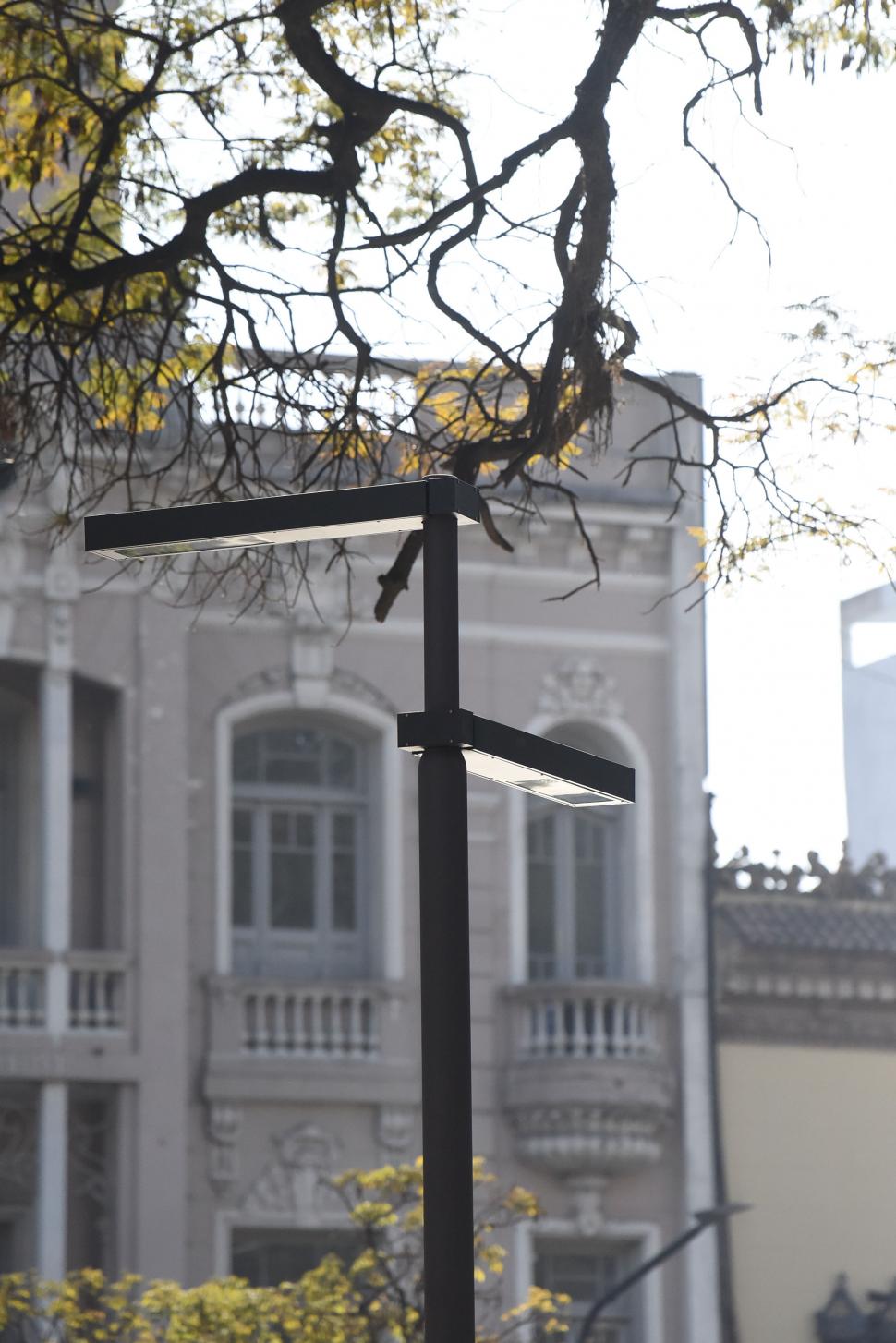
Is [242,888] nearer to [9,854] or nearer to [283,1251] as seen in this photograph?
[9,854]

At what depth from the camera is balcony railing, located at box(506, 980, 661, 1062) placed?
15492 mm

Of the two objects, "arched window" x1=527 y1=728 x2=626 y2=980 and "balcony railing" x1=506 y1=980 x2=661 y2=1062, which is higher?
"arched window" x1=527 y1=728 x2=626 y2=980

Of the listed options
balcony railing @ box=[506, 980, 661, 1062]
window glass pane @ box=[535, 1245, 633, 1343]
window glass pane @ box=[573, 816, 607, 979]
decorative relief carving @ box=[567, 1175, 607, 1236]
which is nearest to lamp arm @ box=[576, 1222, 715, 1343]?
window glass pane @ box=[535, 1245, 633, 1343]

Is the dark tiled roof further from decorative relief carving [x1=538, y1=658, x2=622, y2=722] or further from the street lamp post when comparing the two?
the street lamp post

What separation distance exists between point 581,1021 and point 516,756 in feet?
36.0

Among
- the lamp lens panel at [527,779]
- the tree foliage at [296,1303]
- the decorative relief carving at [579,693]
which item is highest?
the decorative relief carving at [579,693]

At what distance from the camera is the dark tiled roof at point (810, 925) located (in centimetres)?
1591

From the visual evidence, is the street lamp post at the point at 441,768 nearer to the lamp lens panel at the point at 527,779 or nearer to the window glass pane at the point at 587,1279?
the lamp lens panel at the point at 527,779

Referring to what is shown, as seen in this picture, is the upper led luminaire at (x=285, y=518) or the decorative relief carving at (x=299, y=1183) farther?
the decorative relief carving at (x=299, y=1183)

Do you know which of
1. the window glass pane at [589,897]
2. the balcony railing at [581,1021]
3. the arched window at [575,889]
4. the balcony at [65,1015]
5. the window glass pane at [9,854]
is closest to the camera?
the balcony at [65,1015]

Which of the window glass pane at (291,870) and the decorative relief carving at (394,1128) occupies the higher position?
the window glass pane at (291,870)

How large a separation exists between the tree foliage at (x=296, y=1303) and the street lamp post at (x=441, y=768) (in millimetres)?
7283

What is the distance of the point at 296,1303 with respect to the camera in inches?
507

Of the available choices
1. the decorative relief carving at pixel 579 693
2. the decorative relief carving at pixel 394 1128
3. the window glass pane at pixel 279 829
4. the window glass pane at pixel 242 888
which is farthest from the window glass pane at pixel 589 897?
the window glass pane at pixel 242 888
